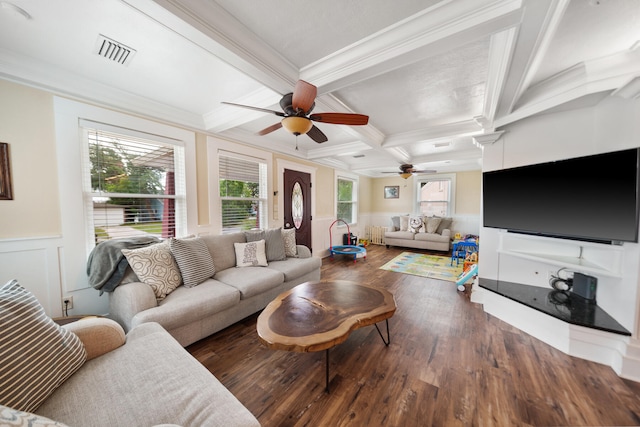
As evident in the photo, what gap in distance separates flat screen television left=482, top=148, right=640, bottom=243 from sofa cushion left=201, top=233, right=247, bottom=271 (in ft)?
10.7

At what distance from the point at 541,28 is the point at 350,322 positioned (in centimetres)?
219

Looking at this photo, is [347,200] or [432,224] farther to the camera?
[347,200]

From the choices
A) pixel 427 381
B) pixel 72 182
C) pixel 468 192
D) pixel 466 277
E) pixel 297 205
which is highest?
pixel 468 192

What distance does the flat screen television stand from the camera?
1685mm

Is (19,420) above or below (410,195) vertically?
below

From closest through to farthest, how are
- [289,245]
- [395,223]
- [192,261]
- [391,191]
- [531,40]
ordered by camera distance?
[531,40]
[192,261]
[289,245]
[395,223]
[391,191]

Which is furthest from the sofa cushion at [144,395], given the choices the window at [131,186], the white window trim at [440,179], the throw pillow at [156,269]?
the white window trim at [440,179]

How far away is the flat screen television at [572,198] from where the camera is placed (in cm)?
168

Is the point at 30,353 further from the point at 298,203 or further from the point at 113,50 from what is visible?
the point at 298,203

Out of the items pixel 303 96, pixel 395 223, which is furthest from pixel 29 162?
pixel 395 223

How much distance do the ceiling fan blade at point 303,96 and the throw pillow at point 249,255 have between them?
192cm

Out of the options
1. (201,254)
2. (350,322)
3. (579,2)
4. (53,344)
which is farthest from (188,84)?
(579,2)

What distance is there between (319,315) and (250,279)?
42.3 inches

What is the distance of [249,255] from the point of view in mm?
2926
